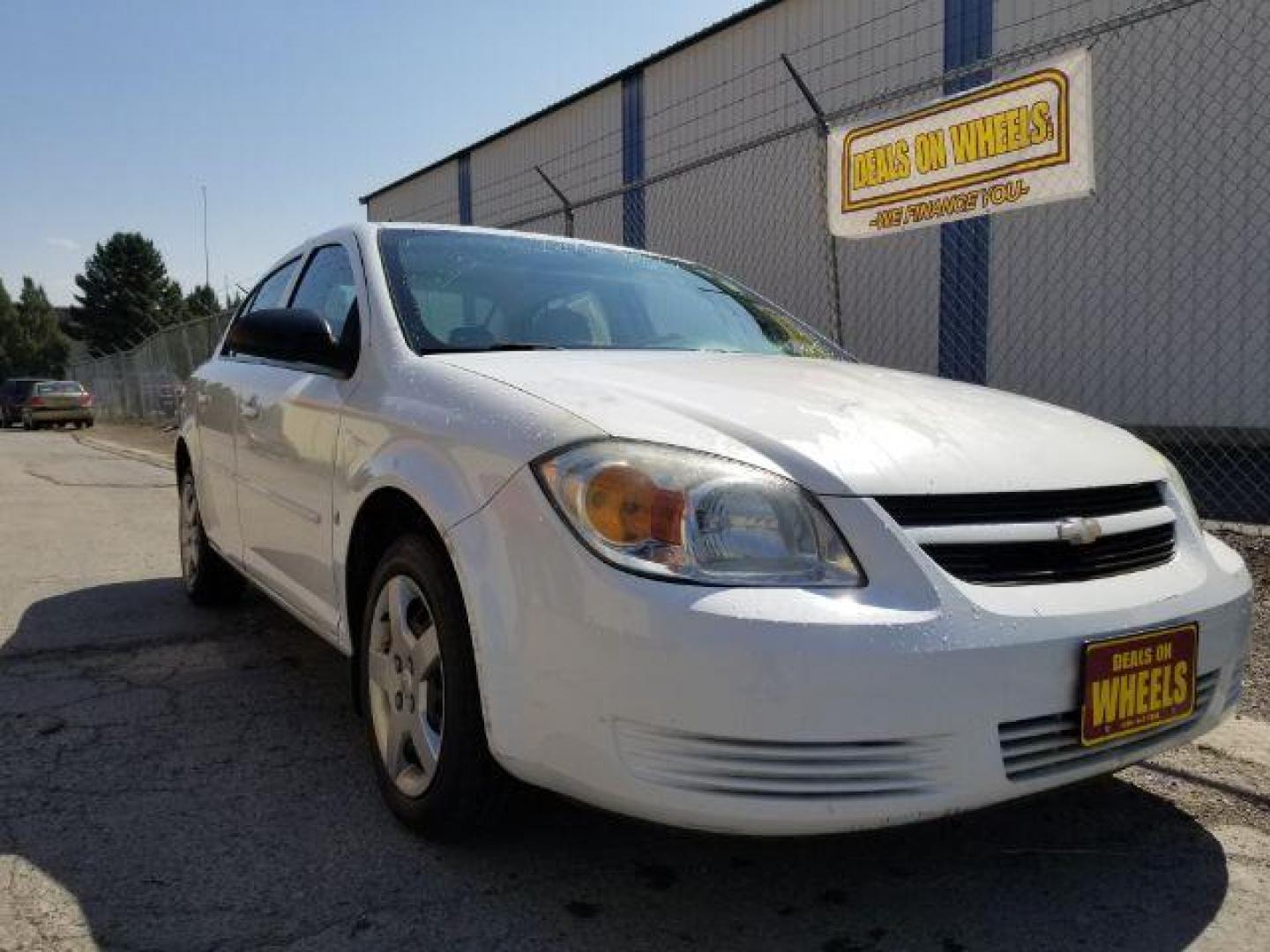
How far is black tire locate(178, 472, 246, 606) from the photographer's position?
14.8 feet

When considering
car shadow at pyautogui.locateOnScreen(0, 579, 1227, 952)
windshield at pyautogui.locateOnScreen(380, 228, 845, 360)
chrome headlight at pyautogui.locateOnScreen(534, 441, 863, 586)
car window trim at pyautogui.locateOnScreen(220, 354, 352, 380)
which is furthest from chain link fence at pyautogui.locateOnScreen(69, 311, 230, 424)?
chrome headlight at pyautogui.locateOnScreen(534, 441, 863, 586)

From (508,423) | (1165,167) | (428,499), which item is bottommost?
(428,499)

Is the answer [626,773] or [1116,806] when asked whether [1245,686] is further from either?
[626,773]

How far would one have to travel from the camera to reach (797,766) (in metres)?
1.78

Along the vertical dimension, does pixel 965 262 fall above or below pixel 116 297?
below

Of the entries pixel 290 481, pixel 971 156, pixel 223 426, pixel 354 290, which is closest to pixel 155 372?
pixel 223 426

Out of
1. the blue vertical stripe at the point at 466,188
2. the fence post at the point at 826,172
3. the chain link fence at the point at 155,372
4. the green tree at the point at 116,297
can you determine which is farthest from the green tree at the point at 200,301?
the fence post at the point at 826,172

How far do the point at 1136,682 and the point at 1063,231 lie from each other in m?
8.73

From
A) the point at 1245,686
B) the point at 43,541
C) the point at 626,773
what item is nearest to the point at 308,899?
the point at 626,773

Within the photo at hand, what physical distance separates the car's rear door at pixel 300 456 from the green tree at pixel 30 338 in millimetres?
91294

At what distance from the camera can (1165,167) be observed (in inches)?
364

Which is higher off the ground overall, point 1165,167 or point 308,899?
point 1165,167

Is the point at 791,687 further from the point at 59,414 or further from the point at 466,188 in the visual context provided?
the point at 59,414

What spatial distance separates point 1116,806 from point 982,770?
101cm
